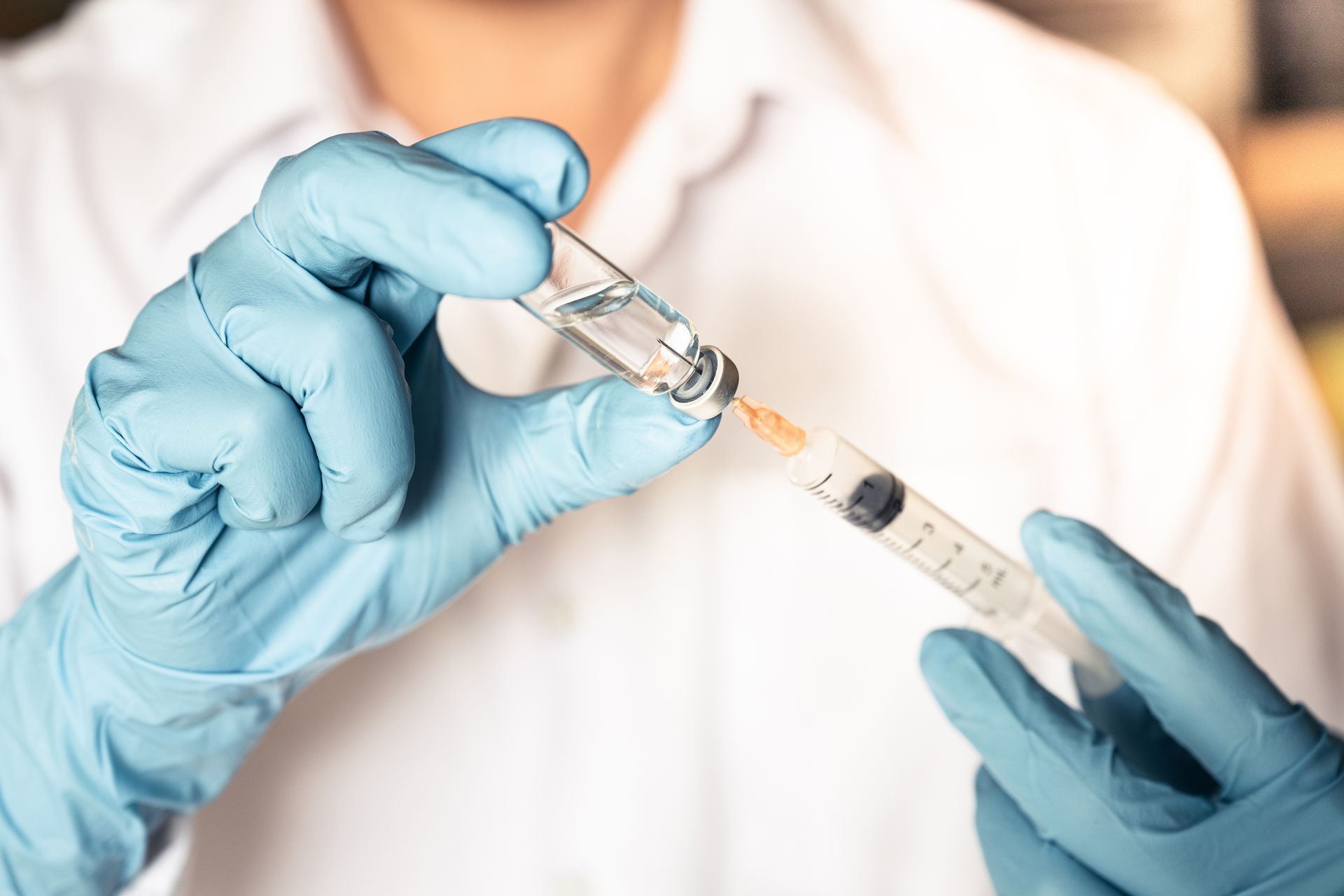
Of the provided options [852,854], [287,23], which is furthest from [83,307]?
[852,854]

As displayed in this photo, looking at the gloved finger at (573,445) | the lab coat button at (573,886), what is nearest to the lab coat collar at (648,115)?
the gloved finger at (573,445)

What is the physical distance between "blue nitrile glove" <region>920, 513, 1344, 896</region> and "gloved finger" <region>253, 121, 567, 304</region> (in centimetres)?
44

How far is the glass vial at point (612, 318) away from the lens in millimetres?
629

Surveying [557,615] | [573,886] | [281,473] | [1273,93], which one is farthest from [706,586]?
[1273,93]

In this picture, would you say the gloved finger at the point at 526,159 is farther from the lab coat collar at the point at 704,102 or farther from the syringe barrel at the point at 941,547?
the lab coat collar at the point at 704,102

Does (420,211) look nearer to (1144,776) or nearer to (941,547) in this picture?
(941,547)

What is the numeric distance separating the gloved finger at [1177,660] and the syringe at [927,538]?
53 millimetres

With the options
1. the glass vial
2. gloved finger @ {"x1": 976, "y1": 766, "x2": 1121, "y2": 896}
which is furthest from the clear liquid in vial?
gloved finger @ {"x1": 976, "y1": 766, "x2": 1121, "y2": 896}

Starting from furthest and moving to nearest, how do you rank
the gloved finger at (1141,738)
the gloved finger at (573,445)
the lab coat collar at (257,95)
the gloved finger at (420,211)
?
the lab coat collar at (257,95)
the gloved finger at (1141,738)
the gloved finger at (573,445)
the gloved finger at (420,211)

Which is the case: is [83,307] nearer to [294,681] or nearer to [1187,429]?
[294,681]

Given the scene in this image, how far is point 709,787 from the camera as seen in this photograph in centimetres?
101

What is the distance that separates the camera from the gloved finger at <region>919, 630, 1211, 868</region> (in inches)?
30.8

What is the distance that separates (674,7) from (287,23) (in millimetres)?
388

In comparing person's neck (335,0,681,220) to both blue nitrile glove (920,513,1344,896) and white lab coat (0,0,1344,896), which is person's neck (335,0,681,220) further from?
blue nitrile glove (920,513,1344,896)
